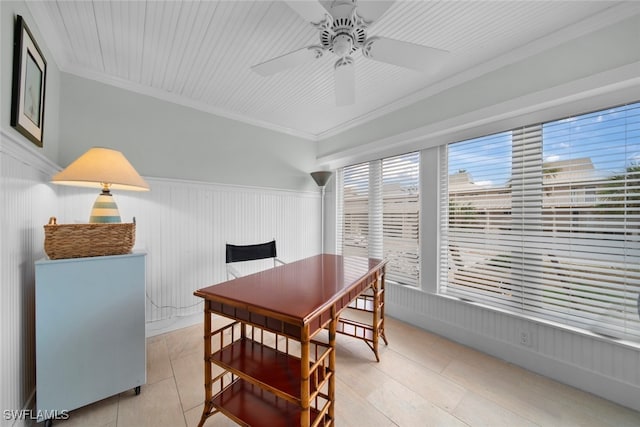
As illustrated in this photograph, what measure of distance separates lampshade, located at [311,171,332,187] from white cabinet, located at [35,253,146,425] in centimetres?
219

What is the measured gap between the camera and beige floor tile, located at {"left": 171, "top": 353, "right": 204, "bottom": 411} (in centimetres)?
144

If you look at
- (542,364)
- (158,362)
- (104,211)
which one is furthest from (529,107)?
(158,362)

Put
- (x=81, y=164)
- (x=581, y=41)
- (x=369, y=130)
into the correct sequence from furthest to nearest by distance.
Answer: (x=369, y=130), (x=581, y=41), (x=81, y=164)

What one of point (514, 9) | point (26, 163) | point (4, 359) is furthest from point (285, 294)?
point (514, 9)

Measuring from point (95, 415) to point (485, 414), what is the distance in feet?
7.36

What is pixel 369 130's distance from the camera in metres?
2.80

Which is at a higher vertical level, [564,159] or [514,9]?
[514,9]

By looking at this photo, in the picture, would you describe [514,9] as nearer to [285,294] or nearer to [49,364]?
[285,294]

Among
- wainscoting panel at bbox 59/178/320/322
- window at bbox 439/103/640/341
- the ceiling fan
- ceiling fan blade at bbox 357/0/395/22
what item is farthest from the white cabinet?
window at bbox 439/103/640/341

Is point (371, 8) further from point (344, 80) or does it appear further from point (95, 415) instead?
point (95, 415)

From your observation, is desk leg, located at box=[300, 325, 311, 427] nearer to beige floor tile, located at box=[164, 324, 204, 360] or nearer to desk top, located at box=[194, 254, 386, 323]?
desk top, located at box=[194, 254, 386, 323]

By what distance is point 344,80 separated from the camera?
1547 millimetres

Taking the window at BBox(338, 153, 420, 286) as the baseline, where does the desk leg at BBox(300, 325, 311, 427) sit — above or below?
below

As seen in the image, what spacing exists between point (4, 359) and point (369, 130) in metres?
3.14
